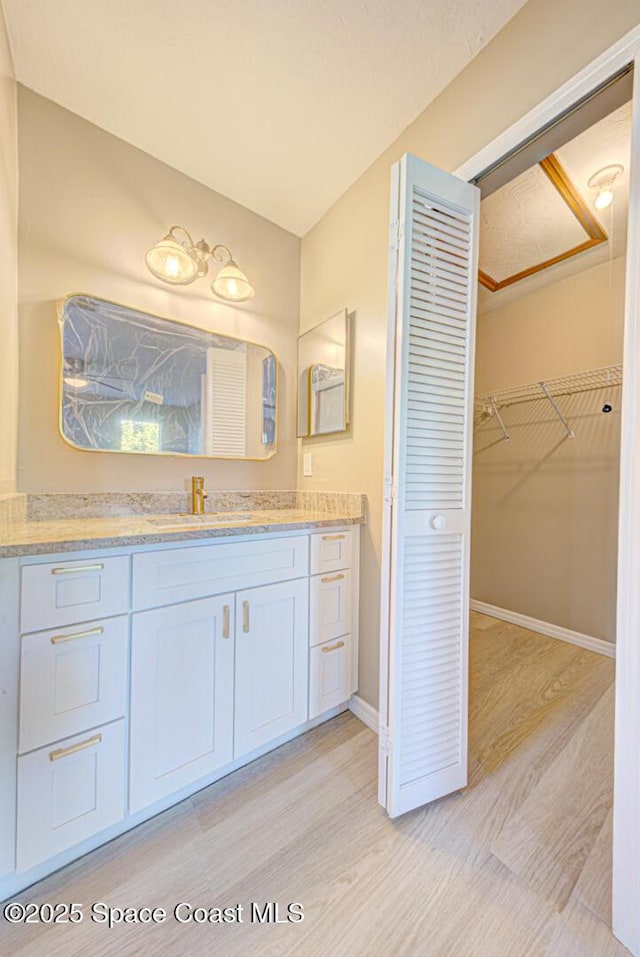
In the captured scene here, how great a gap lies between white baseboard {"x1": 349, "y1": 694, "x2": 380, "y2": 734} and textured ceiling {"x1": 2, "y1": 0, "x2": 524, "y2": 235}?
8.35 ft

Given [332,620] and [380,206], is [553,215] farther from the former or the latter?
[332,620]

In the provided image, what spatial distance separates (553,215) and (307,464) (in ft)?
6.11

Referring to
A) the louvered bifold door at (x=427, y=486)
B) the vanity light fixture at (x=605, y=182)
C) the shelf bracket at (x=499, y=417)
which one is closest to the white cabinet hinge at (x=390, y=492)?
the louvered bifold door at (x=427, y=486)

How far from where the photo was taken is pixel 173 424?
1.69m

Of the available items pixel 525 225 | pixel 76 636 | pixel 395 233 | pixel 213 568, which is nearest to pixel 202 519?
pixel 213 568

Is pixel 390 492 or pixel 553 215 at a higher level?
pixel 553 215

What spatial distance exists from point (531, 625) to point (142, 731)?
264 cm

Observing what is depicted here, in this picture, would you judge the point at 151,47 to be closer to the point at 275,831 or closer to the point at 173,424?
the point at 173,424

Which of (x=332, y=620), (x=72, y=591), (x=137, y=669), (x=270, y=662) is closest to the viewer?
(x=72, y=591)

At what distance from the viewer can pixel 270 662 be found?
1386 millimetres

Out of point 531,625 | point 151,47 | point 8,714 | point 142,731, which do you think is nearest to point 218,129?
point 151,47

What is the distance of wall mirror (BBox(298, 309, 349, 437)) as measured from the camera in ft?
5.93

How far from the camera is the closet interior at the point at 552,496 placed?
1174 millimetres

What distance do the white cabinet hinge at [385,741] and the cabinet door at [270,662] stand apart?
1.37 feet
